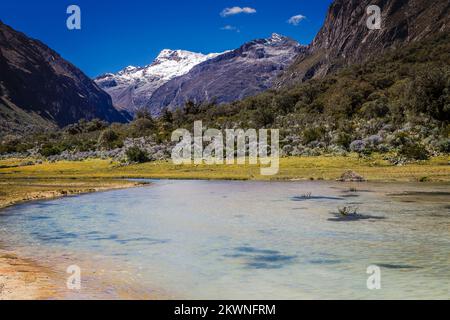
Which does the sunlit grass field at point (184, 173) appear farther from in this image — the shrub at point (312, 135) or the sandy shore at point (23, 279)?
the sandy shore at point (23, 279)

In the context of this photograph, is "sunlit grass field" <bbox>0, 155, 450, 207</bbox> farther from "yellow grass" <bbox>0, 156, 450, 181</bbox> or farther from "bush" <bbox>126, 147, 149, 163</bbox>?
"bush" <bbox>126, 147, 149, 163</bbox>

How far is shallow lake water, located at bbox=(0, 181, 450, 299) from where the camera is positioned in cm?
1662

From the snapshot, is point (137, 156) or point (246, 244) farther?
point (137, 156)

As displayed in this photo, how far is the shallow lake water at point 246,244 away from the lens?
16.6 m

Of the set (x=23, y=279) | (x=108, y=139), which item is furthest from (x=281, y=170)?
(x=108, y=139)

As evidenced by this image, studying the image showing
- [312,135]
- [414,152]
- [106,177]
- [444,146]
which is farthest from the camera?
[312,135]

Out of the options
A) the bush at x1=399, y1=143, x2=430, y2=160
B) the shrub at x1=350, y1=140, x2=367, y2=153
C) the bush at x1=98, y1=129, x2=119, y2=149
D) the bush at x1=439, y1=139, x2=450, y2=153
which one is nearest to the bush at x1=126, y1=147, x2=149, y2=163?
the bush at x1=98, y1=129, x2=119, y2=149

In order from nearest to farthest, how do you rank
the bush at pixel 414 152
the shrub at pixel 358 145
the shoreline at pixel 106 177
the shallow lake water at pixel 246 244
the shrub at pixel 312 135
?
the shallow lake water at pixel 246 244, the shoreline at pixel 106 177, the bush at pixel 414 152, the shrub at pixel 358 145, the shrub at pixel 312 135

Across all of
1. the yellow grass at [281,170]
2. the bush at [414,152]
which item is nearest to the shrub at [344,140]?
the yellow grass at [281,170]

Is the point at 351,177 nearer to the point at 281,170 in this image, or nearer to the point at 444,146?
the point at 281,170

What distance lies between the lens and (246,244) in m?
24.0

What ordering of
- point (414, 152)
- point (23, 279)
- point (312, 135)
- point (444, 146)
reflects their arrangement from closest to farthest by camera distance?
1. point (23, 279)
2. point (414, 152)
3. point (444, 146)
4. point (312, 135)

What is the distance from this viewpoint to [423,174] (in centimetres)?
5578
